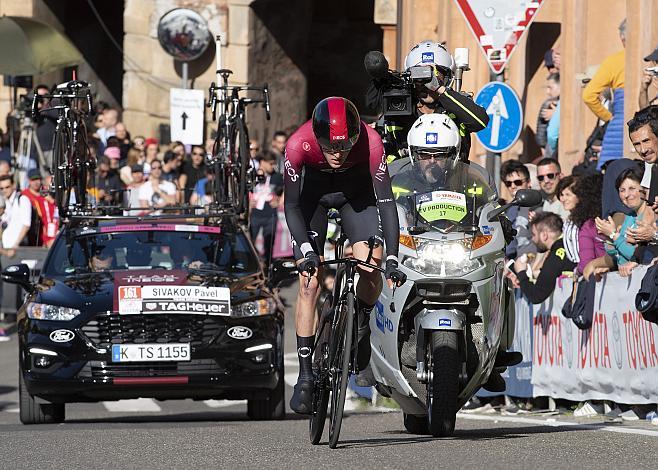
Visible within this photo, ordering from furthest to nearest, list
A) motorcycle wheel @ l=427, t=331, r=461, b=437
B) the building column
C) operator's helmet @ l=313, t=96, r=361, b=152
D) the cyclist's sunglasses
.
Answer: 1. the building column
2. the cyclist's sunglasses
3. operator's helmet @ l=313, t=96, r=361, b=152
4. motorcycle wheel @ l=427, t=331, r=461, b=437

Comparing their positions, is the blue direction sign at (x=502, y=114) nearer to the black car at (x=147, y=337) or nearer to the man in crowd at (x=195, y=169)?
the black car at (x=147, y=337)

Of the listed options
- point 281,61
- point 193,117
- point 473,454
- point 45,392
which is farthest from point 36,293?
point 281,61

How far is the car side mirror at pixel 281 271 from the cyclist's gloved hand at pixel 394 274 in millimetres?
3961

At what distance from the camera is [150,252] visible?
16359 mm

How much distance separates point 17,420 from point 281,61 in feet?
80.0

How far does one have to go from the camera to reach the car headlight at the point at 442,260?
11898 millimetres

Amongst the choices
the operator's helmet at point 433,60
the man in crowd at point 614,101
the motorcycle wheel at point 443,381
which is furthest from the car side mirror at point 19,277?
the man in crowd at point 614,101

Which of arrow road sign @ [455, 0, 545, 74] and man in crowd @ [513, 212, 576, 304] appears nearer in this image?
man in crowd @ [513, 212, 576, 304]

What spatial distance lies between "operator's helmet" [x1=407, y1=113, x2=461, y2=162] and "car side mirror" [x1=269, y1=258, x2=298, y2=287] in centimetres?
309

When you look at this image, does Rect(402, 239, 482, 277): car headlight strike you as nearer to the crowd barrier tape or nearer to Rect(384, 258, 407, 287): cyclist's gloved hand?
Rect(384, 258, 407, 287): cyclist's gloved hand

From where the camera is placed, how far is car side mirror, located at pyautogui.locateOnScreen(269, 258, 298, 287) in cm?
1562

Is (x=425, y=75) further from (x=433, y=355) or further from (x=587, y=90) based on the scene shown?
(x=587, y=90)

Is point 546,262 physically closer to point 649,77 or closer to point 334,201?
point 649,77

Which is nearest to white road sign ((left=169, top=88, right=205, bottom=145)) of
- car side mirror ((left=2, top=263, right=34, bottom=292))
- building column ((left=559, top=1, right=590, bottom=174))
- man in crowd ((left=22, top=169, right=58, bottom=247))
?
man in crowd ((left=22, top=169, right=58, bottom=247))
